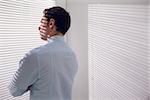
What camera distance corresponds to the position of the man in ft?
4.27

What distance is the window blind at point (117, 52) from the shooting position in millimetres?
2051

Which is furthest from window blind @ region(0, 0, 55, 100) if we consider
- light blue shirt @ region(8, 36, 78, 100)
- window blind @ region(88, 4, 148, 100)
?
window blind @ region(88, 4, 148, 100)

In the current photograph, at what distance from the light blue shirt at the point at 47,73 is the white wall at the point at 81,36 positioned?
1.77ft

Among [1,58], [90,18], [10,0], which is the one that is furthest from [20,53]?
[90,18]

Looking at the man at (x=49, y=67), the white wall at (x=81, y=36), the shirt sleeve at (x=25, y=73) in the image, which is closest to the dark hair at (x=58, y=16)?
the man at (x=49, y=67)

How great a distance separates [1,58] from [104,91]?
0.97 metres

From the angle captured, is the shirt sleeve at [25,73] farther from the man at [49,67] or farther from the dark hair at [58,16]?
the dark hair at [58,16]

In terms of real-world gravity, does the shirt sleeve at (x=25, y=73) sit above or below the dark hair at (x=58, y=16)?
below

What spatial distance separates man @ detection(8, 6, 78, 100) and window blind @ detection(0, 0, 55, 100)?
18 centimetres

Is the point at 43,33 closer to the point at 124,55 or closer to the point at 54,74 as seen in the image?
the point at 54,74

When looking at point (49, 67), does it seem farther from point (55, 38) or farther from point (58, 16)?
point (58, 16)

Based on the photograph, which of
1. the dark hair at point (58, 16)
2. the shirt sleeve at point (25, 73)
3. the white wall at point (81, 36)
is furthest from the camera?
A: the white wall at point (81, 36)

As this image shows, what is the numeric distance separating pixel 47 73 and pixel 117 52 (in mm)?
875

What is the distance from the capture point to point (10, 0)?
1.54 meters
